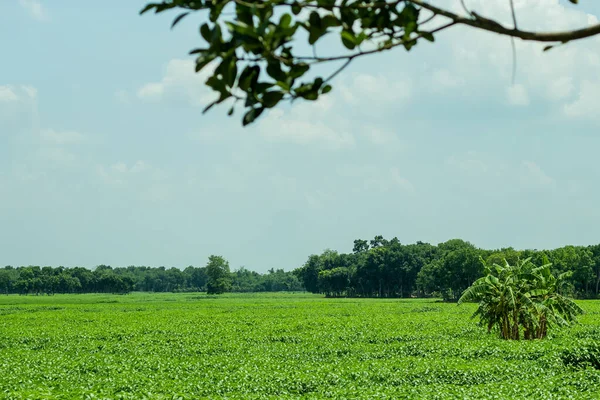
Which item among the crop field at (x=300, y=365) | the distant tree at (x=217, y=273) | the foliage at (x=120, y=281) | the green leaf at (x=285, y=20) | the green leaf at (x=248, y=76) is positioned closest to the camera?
the green leaf at (x=285, y=20)

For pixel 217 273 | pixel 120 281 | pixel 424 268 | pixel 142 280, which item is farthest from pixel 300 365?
pixel 142 280

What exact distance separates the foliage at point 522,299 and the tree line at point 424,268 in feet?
88.1

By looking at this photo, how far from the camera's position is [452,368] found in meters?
13.7

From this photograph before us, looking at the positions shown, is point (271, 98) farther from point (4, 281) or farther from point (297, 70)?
point (4, 281)

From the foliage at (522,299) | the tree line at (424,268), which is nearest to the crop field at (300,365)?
the foliage at (522,299)

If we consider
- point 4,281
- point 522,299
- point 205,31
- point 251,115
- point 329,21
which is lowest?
point 4,281

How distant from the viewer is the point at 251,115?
2242mm

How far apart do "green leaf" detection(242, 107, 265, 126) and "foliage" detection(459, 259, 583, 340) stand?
55.4 feet

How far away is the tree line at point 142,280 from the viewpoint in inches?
3971

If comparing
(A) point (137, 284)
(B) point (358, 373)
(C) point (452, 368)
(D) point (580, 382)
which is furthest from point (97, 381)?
(A) point (137, 284)

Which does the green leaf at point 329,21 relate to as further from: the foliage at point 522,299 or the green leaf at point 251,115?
the foliage at point 522,299

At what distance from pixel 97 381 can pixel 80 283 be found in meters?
125

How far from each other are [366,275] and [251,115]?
90.6m

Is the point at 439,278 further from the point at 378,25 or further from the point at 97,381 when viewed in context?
the point at 378,25
